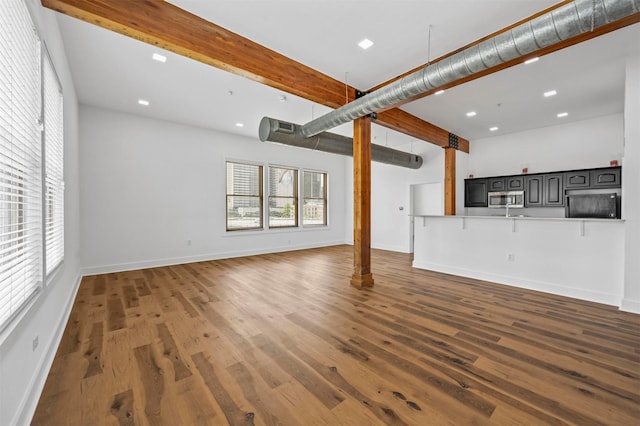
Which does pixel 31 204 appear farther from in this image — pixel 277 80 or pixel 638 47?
pixel 638 47

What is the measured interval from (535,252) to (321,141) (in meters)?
4.17

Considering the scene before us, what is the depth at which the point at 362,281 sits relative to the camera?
13.7ft

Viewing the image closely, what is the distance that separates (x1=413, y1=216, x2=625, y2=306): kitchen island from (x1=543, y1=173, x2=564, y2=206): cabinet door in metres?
2.50

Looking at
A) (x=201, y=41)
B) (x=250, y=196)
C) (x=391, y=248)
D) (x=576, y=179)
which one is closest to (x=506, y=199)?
(x=576, y=179)

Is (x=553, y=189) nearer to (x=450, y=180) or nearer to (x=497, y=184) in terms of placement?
(x=497, y=184)

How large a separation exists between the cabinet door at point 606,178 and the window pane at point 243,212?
7.59 meters

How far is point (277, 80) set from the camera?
3.32 metres

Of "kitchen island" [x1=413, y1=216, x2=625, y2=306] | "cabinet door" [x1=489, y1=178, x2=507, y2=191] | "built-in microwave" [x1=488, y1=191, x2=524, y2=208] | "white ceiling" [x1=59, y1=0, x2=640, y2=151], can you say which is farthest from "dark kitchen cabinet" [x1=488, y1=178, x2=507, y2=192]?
"kitchen island" [x1=413, y1=216, x2=625, y2=306]

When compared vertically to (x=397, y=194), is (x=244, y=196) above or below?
below

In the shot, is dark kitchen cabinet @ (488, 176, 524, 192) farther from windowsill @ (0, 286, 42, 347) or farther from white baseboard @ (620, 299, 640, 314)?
windowsill @ (0, 286, 42, 347)

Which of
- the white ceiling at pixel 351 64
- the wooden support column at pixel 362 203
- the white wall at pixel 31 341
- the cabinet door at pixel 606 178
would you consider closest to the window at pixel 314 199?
the white ceiling at pixel 351 64

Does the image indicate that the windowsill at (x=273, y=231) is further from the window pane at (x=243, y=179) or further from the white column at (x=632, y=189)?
the white column at (x=632, y=189)

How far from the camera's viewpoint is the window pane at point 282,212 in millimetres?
7717

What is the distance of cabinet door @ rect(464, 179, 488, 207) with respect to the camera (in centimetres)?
691
